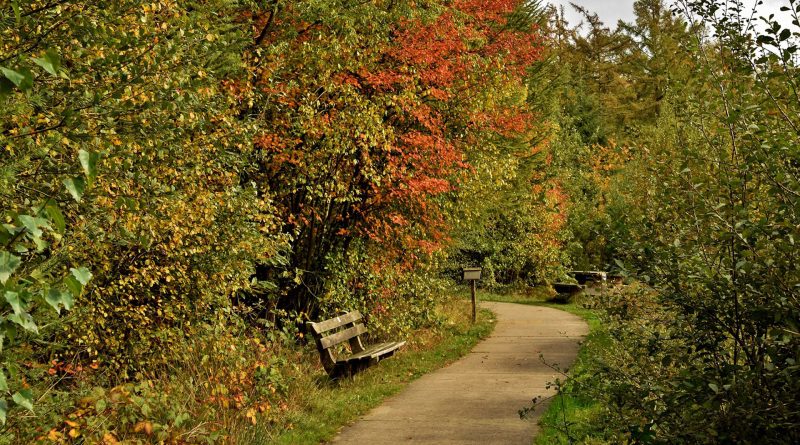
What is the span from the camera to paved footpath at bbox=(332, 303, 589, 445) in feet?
25.5

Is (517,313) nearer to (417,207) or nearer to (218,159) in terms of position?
(417,207)

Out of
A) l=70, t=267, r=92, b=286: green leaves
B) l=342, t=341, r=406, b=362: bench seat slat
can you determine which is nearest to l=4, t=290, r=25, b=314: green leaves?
l=70, t=267, r=92, b=286: green leaves

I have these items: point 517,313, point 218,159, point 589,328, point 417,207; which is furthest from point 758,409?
point 517,313

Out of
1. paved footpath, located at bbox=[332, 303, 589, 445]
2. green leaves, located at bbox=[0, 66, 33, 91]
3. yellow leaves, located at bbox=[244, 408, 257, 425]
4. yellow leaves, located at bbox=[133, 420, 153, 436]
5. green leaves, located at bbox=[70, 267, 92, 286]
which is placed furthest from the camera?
paved footpath, located at bbox=[332, 303, 589, 445]

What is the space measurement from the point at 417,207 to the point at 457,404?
4903 millimetres

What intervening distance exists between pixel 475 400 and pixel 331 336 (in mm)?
2057

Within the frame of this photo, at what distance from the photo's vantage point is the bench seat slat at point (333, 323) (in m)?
9.98

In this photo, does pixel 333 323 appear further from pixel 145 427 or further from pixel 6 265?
pixel 6 265

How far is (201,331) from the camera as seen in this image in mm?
8406

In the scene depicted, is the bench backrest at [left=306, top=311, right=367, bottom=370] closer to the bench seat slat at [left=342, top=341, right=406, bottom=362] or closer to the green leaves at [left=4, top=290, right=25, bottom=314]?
the bench seat slat at [left=342, top=341, right=406, bottom=362]

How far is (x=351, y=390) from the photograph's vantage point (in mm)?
10117

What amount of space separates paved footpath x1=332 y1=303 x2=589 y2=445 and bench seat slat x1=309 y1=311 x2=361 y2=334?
1250 mm

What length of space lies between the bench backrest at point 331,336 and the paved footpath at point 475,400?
99cm

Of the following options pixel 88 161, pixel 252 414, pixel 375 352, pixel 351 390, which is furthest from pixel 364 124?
pixel 88 161
